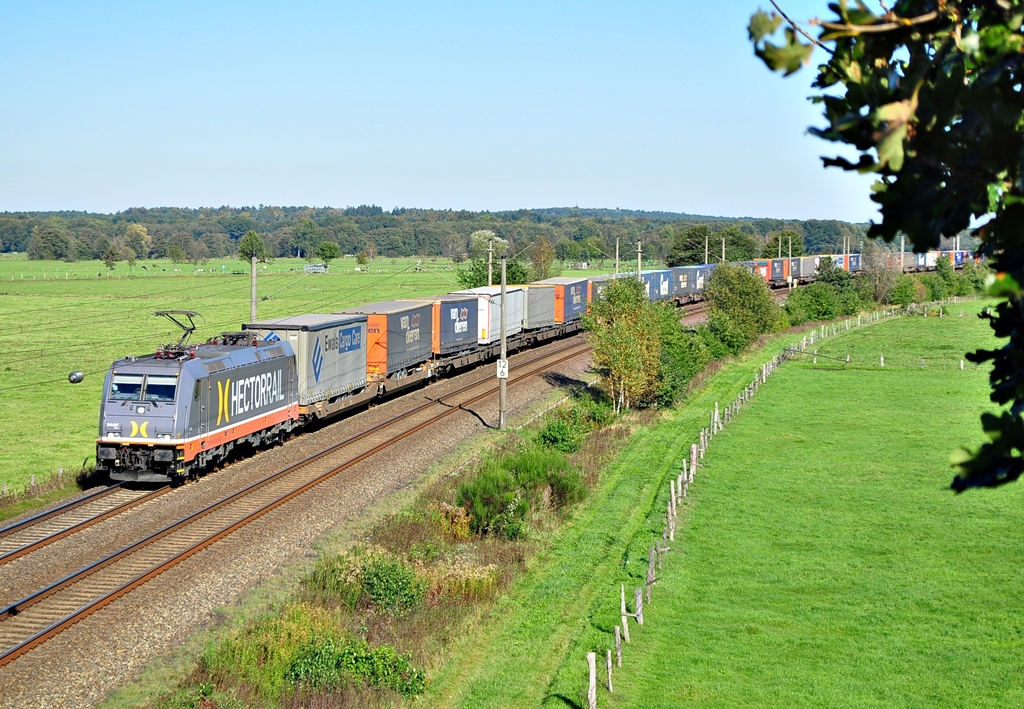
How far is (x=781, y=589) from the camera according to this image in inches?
905

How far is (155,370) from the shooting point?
88.6ft

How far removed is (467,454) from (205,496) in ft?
30.8

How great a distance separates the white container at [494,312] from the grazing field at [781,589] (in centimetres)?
1389

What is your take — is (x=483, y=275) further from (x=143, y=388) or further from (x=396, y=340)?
(x=143, y=388)

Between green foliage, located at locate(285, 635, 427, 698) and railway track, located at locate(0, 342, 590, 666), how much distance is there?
4.51 m

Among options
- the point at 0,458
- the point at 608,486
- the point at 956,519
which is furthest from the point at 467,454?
the point at 0,458

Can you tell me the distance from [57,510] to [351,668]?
A: 12.0 meters

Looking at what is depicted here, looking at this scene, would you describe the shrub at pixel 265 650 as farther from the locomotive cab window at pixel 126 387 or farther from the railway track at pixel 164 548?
the locomotive cab window at pixel 126 387

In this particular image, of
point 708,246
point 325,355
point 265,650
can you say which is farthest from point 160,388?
point 708,246

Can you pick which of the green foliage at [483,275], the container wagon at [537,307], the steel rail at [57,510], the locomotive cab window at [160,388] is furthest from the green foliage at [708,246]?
the steel rail at [57,510]

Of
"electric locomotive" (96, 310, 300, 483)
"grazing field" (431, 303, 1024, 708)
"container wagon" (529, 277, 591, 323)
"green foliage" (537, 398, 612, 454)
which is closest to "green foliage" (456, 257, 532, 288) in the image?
"container wagon" (529, 277, 591, 323)

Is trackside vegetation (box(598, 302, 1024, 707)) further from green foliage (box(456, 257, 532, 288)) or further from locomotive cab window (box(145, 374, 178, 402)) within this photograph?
green foliage (box(456, 257, 532, 288))

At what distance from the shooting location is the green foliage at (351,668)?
54.0 ft

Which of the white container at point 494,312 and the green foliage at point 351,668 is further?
the white container at point 494,312
